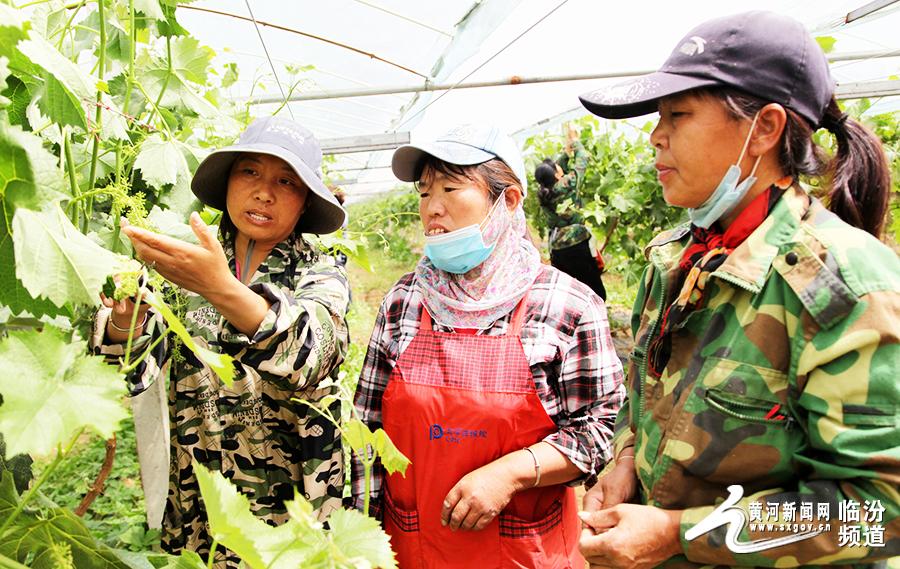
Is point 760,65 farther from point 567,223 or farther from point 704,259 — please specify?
point 567,223

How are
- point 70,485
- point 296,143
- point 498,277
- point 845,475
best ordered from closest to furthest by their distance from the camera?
1. point 845,475
2. point 296,143
3. point 498,277
4. point 70,485

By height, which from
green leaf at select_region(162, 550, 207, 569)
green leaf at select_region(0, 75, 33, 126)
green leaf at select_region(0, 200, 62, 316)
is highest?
green leaf at select_region(0, 75, 33, 126)

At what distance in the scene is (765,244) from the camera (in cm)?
105

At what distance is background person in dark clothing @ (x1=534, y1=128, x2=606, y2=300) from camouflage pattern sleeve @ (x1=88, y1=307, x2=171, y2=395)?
4.39 meters

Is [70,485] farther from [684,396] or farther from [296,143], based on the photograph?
[684,396]

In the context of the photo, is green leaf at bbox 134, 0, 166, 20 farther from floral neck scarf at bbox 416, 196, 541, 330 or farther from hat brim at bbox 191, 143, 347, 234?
floral neck scarf at bbox 416, 196, 541, 330

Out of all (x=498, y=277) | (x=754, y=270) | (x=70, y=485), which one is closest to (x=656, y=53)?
(x=498, y=277)

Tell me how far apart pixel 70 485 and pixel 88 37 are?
9.09ft

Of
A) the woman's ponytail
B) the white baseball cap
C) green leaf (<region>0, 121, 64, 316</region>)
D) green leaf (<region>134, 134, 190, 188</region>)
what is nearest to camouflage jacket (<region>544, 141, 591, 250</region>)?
the white baseball cap

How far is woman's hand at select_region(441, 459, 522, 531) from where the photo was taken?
4.52 feet

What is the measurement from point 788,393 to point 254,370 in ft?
3.46

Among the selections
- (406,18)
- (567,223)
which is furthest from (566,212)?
(406,18)

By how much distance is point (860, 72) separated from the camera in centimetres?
668
